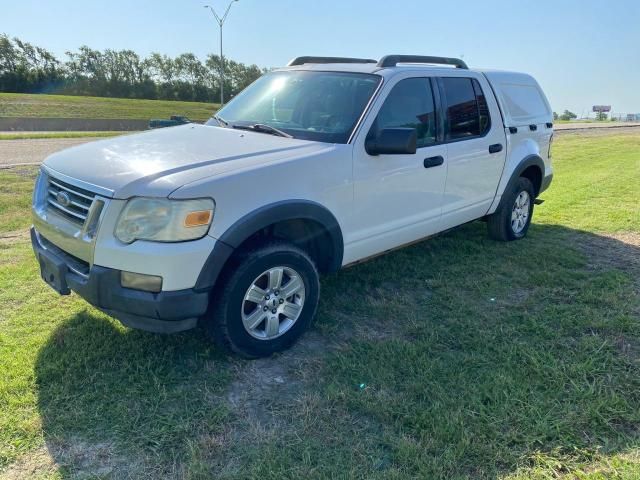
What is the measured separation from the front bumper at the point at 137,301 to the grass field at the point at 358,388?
0.39 meters

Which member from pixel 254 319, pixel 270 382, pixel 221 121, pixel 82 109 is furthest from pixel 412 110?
pixel 82 109

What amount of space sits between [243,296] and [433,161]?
2.08 metres

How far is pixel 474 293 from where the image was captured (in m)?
4.36

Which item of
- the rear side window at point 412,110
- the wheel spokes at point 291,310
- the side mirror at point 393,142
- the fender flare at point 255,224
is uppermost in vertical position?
the rear side window at point 412,110

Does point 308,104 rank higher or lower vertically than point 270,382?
higher

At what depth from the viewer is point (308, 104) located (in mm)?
3965

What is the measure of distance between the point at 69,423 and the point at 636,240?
605 centimetres

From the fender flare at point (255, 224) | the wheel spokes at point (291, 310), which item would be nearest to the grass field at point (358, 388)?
the wheel spokes at point (291, 310)

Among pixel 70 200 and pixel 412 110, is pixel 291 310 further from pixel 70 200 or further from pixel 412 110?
pixel 412 110

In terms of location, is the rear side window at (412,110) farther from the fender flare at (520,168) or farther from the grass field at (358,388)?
the fender flare at (520,168)

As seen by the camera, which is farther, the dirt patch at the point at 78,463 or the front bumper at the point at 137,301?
the front bumper at the point at 137,301

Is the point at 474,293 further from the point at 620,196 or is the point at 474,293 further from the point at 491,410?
the point at 620,196

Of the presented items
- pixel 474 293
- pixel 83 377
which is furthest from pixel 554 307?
pixel 83 377

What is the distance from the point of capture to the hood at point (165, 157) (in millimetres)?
2758
